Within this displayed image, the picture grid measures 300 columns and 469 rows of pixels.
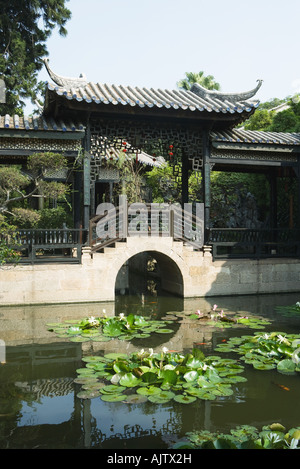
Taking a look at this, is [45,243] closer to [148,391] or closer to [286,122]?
[148,391]

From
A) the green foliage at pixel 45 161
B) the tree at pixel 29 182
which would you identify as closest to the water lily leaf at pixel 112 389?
the tree at pixel 29 182

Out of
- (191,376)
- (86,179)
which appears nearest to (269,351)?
(191,376)

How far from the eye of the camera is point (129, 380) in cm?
432

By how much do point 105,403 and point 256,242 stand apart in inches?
269

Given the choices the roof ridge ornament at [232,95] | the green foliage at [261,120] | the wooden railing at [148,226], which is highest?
the green foliage at [261,120]

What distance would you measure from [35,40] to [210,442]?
17717 mm

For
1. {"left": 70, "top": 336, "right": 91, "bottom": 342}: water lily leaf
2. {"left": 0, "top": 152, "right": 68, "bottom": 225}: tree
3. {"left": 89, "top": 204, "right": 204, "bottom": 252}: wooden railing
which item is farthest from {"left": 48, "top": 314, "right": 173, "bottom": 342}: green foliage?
{"left": 89, "top": 204, "right": 204, "bottom": 252}: wooden railing

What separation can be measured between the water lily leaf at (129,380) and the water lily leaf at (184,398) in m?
0.46

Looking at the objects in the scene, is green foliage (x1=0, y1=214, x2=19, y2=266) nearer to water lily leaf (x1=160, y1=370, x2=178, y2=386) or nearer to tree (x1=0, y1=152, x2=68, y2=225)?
tree (x1=0, y1=152, x2=68, y2=225)

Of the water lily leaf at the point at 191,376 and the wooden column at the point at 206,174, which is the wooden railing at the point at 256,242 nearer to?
the wooden column at the point at 206,174

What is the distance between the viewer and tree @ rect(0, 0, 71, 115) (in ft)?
52.9

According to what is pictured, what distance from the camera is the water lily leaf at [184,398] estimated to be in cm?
390

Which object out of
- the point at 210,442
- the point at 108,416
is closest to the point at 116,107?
the point at 108,416
